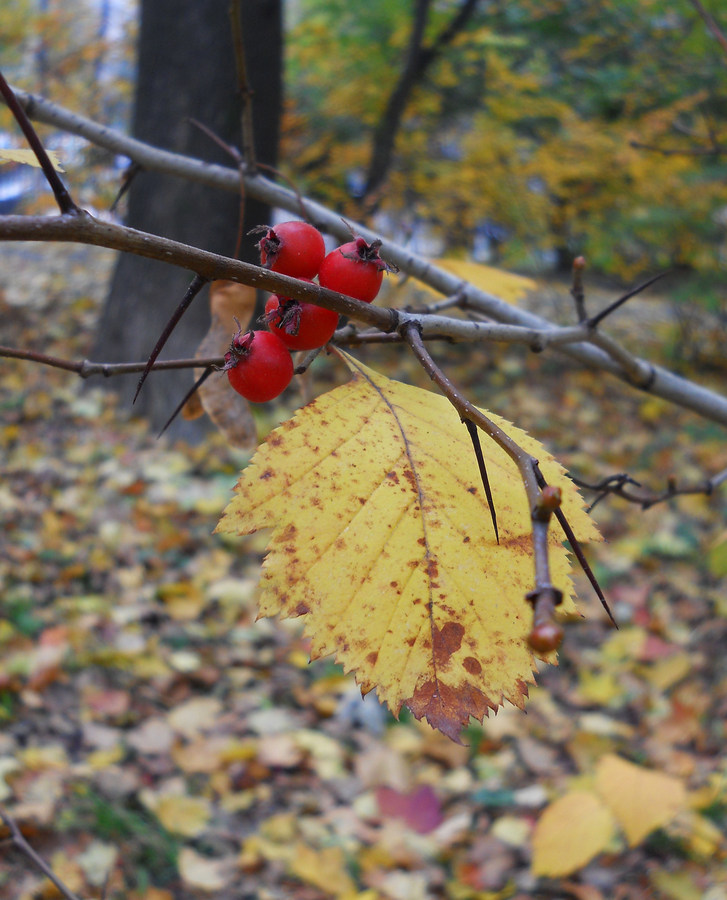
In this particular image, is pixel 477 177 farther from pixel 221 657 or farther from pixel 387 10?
pixel 221 657

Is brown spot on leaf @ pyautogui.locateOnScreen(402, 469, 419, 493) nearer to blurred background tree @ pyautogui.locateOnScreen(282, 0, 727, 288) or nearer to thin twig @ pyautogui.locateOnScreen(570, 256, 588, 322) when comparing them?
thin twig @ pyautogui.locateOnScreen(570, 256, 588, 322)

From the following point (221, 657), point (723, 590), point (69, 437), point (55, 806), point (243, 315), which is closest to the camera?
point (243, 315)

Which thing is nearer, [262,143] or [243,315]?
[243,315]

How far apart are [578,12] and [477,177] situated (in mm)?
1405

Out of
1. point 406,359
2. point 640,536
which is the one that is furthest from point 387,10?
point 640,536

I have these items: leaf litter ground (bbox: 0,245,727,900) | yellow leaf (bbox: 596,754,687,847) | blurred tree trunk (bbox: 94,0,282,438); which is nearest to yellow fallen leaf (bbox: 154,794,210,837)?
leaf litter ground (bbox: 0,245,727,900)

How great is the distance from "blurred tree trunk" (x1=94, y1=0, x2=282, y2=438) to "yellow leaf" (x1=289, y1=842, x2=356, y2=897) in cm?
284

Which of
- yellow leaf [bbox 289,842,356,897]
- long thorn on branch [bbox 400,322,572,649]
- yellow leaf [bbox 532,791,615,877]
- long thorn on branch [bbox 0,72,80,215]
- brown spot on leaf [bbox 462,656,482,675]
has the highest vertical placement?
long thorn on branch [bbox 0,72,80,215]

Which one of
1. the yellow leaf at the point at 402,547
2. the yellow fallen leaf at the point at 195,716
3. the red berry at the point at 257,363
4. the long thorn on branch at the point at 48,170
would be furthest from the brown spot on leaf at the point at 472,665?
the yellow fallen leaf at the point at 195,716

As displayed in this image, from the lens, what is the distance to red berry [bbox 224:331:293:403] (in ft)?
1.93

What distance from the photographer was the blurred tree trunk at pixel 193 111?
4141 mm

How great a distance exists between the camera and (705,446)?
498 cm

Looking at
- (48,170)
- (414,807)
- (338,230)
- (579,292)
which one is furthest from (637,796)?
(48,170)

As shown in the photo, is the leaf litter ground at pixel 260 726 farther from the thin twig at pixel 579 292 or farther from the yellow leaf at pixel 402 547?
the yellow leaf at pixel 402 547
